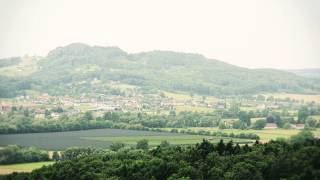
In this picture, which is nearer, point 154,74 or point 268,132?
point 268,132

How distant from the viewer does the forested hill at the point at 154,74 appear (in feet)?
451

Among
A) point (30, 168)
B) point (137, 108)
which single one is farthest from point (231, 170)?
point (137, 108)

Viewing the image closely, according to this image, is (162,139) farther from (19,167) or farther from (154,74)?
(154,74)

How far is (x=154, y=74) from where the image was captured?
152750 millimetres

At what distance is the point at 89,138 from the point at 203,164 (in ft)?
89.7

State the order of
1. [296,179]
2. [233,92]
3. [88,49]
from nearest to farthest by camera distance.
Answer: [296,179], [233,92], [88,49]

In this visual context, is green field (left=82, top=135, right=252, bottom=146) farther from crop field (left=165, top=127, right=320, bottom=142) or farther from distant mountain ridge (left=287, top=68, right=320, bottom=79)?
distant mountain ridge (left=287, top=68, right=320, bottom=79)

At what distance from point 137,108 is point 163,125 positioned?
84.1 ft

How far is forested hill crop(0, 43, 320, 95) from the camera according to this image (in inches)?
5408

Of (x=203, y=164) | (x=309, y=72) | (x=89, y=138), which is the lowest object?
(x=89, y=138)

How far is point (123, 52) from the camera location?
177375 mm

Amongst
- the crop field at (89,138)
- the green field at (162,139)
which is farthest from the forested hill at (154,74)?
the green field at (162,139)

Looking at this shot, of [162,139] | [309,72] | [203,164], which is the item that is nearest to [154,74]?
[309,72]

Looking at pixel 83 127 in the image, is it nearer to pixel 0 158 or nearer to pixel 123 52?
pixel 0 158
